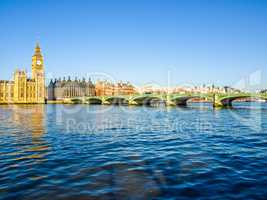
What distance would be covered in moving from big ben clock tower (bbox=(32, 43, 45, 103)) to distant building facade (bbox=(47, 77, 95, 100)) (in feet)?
81.8

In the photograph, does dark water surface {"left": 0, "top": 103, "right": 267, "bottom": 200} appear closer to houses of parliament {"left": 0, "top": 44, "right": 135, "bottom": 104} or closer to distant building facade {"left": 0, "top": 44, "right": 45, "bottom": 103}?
houses of parliament {"left": 0, "top": 44, "right": 135, "bottom": 104}

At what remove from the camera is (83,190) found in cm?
801

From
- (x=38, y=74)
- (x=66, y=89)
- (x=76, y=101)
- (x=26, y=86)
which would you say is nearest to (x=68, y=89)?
(x=66, y=89)

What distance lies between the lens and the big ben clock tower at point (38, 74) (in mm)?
139250

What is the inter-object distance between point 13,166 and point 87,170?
3488 millimetres

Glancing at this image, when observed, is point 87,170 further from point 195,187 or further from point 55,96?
point 55,96

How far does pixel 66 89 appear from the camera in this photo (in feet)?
552

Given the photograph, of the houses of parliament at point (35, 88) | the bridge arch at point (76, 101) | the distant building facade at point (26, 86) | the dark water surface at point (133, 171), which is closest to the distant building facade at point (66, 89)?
the houses of parliament at point (35, 88)

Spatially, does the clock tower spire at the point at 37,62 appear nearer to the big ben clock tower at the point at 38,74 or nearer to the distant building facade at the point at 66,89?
the big ben clock tower at the point at 38,74

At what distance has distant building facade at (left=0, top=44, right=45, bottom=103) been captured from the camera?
433 feet

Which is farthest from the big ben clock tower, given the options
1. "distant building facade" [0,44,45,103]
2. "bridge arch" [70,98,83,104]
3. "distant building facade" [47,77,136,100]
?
"distant building facade" [47,77,136,100]

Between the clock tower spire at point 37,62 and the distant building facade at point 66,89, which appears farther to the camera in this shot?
the distant building facade at point 66,89

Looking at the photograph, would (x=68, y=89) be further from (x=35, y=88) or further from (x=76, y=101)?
(x=76, y=101)

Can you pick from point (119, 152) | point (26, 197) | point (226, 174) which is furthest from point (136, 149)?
point (26, 197)
